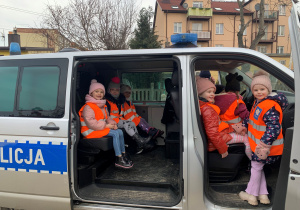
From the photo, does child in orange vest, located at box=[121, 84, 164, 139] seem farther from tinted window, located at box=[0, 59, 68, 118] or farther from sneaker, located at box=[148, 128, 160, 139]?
tinted window, located at box=[0, 59, 68, 118]

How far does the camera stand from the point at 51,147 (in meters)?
2.27

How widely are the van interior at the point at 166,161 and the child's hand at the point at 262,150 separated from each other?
213mm

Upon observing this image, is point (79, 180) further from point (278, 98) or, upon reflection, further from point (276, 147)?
point (278, 98)

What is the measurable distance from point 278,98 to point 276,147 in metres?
0.46

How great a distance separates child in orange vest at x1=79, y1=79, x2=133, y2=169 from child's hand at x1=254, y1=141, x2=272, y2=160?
60.6 inches

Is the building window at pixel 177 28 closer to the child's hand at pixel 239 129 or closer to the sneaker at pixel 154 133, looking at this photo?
the sneaker at pixel 154 133

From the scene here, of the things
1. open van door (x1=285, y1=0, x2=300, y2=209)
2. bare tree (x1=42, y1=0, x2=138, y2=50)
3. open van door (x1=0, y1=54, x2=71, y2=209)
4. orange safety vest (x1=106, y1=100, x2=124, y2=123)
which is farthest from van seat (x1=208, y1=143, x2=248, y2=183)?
bare tree (x1=42, y1=0, x2=138, y2=50)

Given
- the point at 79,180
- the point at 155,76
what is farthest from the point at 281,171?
the point at 155,76

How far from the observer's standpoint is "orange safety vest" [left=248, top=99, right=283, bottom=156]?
2.10 m

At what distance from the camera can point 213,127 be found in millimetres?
2289

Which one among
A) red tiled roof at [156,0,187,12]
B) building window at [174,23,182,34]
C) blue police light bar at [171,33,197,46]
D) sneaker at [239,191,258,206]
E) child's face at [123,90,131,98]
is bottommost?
sneaker at [239,191,258,206]

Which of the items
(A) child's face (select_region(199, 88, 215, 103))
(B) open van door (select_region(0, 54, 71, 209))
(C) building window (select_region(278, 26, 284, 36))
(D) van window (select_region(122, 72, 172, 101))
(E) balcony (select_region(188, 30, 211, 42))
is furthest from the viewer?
(C) building window (select_region(278, 26, 284, 36))

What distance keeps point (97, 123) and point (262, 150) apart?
Answer: 6.03 feet

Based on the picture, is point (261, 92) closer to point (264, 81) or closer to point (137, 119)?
point (264, 81)
